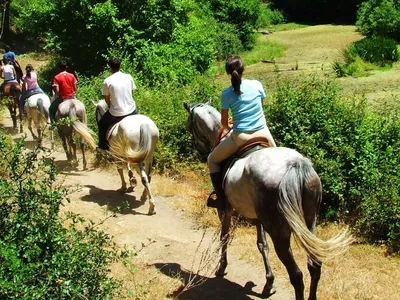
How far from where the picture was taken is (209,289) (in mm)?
6355

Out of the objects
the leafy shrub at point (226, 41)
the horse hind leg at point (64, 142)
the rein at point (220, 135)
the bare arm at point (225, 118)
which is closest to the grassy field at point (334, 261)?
the rein at point (220, 135)

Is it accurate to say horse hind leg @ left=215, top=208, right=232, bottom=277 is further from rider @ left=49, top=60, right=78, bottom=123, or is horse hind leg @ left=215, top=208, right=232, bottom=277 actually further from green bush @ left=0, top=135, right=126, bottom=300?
rider @ left=49, top=60, right=78, bottom=123

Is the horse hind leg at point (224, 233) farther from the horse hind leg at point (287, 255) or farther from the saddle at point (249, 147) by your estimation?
the horse hind leg at point (287, 255)

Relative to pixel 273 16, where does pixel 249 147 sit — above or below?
below

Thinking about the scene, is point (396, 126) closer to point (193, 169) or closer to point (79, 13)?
point (193, 169)

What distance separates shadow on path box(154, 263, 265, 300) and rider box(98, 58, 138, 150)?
3.29m

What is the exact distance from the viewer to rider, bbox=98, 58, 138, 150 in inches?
348

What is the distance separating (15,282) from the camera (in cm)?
397

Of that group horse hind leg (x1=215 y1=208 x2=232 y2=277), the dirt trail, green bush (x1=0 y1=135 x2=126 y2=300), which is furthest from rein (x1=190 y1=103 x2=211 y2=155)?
green bush (x1=0 y1=135 x2=126 y2=300)

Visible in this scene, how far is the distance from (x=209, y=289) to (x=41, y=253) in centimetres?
248

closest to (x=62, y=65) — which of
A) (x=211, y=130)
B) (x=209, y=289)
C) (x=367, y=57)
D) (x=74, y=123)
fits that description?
(x=74, y=123)

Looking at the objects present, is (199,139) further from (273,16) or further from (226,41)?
(273,16)

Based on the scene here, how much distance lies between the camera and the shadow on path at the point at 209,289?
6156 mm

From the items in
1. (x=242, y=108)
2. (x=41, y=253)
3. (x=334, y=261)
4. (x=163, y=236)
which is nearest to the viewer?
(x=41, y=253)
